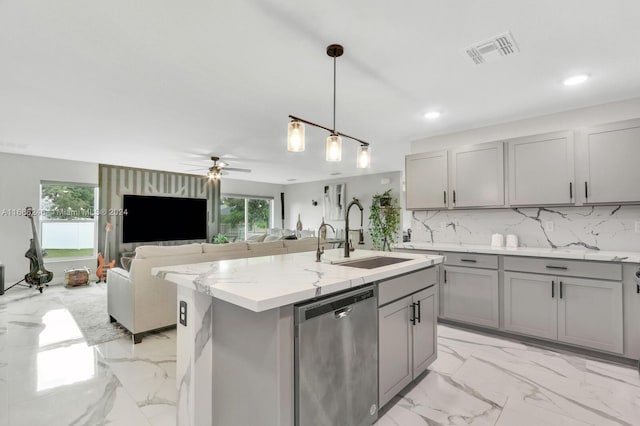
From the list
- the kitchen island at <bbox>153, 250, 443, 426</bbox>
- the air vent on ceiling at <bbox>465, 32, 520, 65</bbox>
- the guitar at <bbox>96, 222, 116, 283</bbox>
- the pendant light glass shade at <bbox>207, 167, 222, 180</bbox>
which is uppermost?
the air vent on ceiling at <bbox>465, 32, 520, 65</bbox>

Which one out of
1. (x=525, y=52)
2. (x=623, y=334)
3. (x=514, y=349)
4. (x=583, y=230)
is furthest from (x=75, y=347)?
(x=583, y=230)

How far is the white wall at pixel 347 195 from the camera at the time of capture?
25.0 feet

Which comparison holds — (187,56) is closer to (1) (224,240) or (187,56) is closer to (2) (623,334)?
(2) (623,334)

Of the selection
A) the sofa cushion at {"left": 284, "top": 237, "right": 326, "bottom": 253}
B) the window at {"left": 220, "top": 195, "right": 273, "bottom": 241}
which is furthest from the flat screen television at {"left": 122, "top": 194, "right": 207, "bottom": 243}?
the sofa cushion at {"left": 284, "top": 237, "right": 326, "bottom": 253}

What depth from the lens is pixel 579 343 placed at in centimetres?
269

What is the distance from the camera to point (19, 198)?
17.8 feet


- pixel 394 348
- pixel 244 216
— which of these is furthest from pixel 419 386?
pixel 244 216

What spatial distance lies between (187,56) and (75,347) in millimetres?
2861

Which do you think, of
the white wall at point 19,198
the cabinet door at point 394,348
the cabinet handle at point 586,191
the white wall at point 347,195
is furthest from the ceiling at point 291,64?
the white wall at point 347,195

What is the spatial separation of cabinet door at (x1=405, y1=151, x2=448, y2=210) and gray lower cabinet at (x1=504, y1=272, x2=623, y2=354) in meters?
1.25

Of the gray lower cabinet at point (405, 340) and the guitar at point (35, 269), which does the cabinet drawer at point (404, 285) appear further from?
the guitar at point (35, 269)

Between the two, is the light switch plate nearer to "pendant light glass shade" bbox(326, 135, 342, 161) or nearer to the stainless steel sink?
the stainless steel sink

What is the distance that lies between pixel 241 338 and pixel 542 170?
3.38 m

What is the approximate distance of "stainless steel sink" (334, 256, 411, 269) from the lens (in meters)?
2.18
